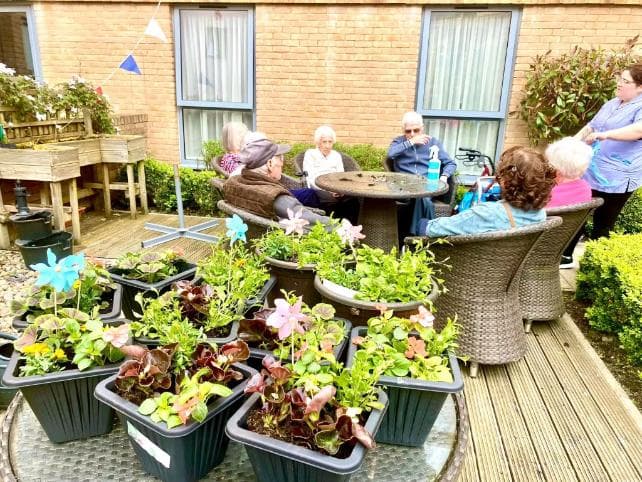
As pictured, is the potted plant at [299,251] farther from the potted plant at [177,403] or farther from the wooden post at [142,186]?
the wooden post at [142,186]

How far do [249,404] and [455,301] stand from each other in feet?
5.33

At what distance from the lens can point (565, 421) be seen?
7.06ft

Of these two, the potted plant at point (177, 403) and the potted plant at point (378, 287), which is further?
the potted plant at point (378, 287)

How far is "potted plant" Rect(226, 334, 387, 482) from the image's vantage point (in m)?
0.95

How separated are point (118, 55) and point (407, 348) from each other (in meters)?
5.83

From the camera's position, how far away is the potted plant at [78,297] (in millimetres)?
1388

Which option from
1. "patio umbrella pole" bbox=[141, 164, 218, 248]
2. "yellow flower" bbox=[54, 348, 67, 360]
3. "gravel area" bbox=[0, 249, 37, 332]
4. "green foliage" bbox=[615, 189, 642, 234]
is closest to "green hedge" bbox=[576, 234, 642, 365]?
"green foliage" bbox=[615, 189, 642, 234]

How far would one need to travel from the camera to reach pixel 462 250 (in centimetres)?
229

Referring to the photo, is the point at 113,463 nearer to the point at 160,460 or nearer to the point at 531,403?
the point at 160,460

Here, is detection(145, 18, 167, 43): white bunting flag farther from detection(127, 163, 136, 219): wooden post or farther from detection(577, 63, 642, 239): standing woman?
detection(577, 63, 642, 239): standing woman

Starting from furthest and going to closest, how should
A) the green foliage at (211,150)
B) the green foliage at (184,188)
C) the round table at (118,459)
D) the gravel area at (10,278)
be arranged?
the green foliage at (211,150), the green foliage at (184,188), the gravel area at (10,278), the round table at (118,459)

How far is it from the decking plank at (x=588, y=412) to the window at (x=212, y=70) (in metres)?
4.37

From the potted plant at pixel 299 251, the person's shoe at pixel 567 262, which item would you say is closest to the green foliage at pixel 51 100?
the potted plant at pixel 299 251

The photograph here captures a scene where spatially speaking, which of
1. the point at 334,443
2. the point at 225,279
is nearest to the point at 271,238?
the point at 225,279
